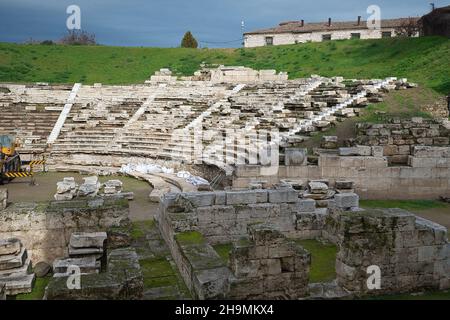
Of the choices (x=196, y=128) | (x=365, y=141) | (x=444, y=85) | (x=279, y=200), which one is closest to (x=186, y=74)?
(x=196, y=128)

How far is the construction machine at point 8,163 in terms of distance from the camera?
18.5 metres

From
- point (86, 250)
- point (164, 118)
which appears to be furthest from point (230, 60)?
point (86, 250)

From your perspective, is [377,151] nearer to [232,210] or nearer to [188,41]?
[232,210]

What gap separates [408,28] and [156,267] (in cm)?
4392

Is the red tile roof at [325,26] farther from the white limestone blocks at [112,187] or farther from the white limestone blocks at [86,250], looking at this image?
the white limestone blocks at [86,250]

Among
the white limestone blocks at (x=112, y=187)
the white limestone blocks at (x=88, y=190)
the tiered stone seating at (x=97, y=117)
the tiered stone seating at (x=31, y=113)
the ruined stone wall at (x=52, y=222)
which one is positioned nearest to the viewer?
the ruined stone wall at (x=52, y=222)

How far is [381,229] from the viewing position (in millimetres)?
7336

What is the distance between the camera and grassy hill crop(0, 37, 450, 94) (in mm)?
28781

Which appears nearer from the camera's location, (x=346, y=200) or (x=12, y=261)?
(x=12, y=261)

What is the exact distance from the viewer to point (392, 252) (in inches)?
294

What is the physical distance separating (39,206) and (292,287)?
5362mm

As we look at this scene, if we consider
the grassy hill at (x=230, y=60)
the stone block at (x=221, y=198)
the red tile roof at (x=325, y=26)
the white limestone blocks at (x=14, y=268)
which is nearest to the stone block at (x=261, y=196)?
the stone block at (x=221, y=198)

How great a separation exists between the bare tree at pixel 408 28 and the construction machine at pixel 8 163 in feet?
123
